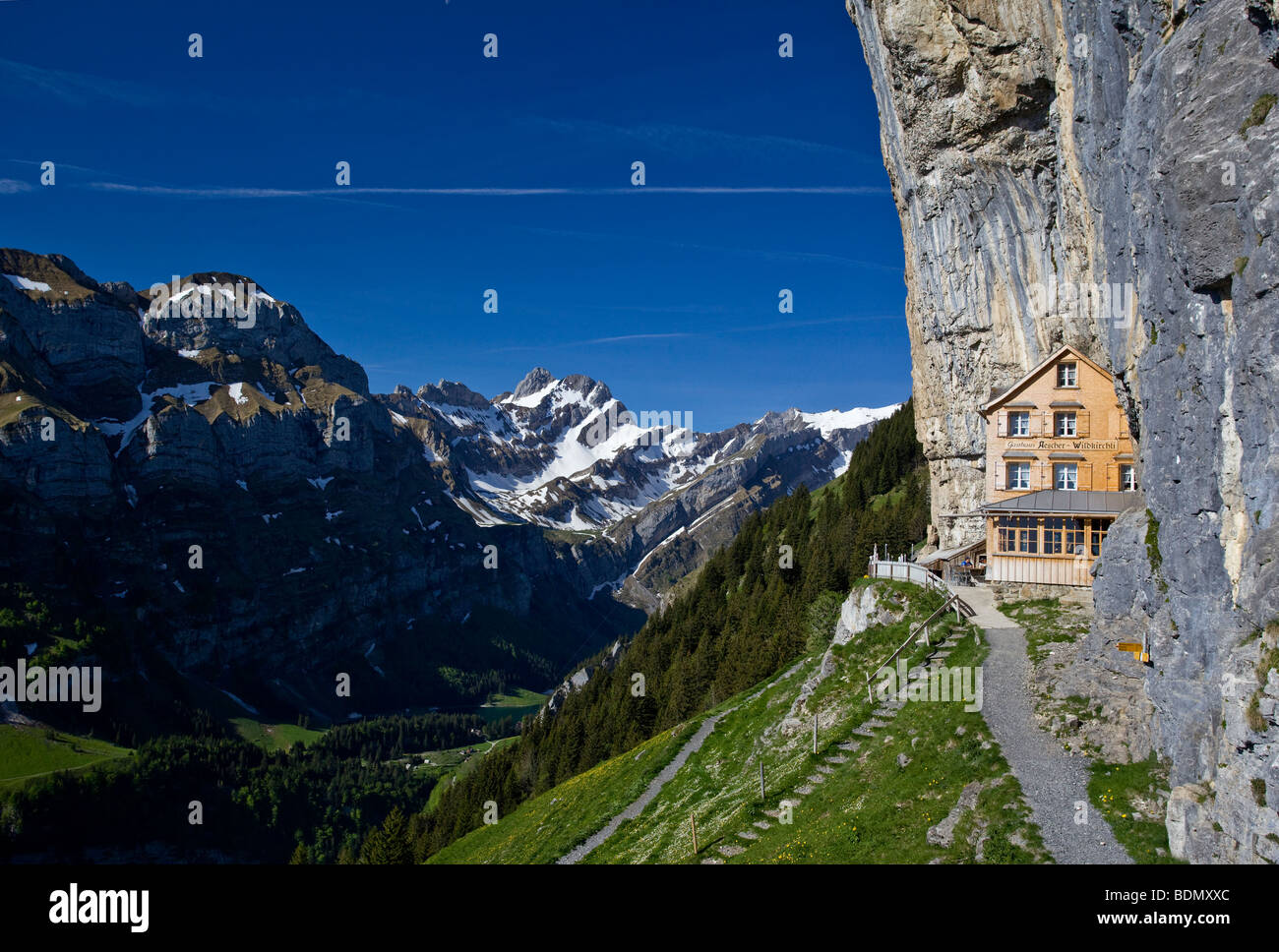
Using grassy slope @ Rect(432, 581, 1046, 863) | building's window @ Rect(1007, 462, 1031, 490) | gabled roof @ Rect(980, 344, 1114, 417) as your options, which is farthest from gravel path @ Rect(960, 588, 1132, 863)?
gabled roof @ Rect(980, 344, 1114, 417)

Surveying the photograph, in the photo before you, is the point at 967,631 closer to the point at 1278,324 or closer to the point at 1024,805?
the point at 1024,805

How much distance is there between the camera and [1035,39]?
137 ft

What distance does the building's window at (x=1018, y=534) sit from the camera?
4116 cm

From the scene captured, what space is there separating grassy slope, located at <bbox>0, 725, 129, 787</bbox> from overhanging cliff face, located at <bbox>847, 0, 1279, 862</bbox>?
8338 inches

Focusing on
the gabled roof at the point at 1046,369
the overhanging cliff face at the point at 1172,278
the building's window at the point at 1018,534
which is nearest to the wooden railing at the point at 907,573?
the building's window at the point at 1018,534

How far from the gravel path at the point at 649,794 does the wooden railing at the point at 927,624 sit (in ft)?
47.8

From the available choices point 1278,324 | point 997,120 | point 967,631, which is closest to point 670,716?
point 967,631

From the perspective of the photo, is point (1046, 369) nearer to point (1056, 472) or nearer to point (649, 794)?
point (1056, 472)

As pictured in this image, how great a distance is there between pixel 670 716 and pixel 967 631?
46895mm

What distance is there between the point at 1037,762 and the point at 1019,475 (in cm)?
2467

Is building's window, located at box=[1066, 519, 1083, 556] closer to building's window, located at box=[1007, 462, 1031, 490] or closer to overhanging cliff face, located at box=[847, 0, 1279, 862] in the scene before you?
building's window, located at box=[1007, 462, 1031, 490]

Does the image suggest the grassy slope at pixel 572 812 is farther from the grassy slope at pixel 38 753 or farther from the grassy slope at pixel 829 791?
the grassy slope at pixel 38 753

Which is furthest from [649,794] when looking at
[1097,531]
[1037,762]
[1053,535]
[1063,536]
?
[1097,531]

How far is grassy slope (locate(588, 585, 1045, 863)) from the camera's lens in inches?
891
